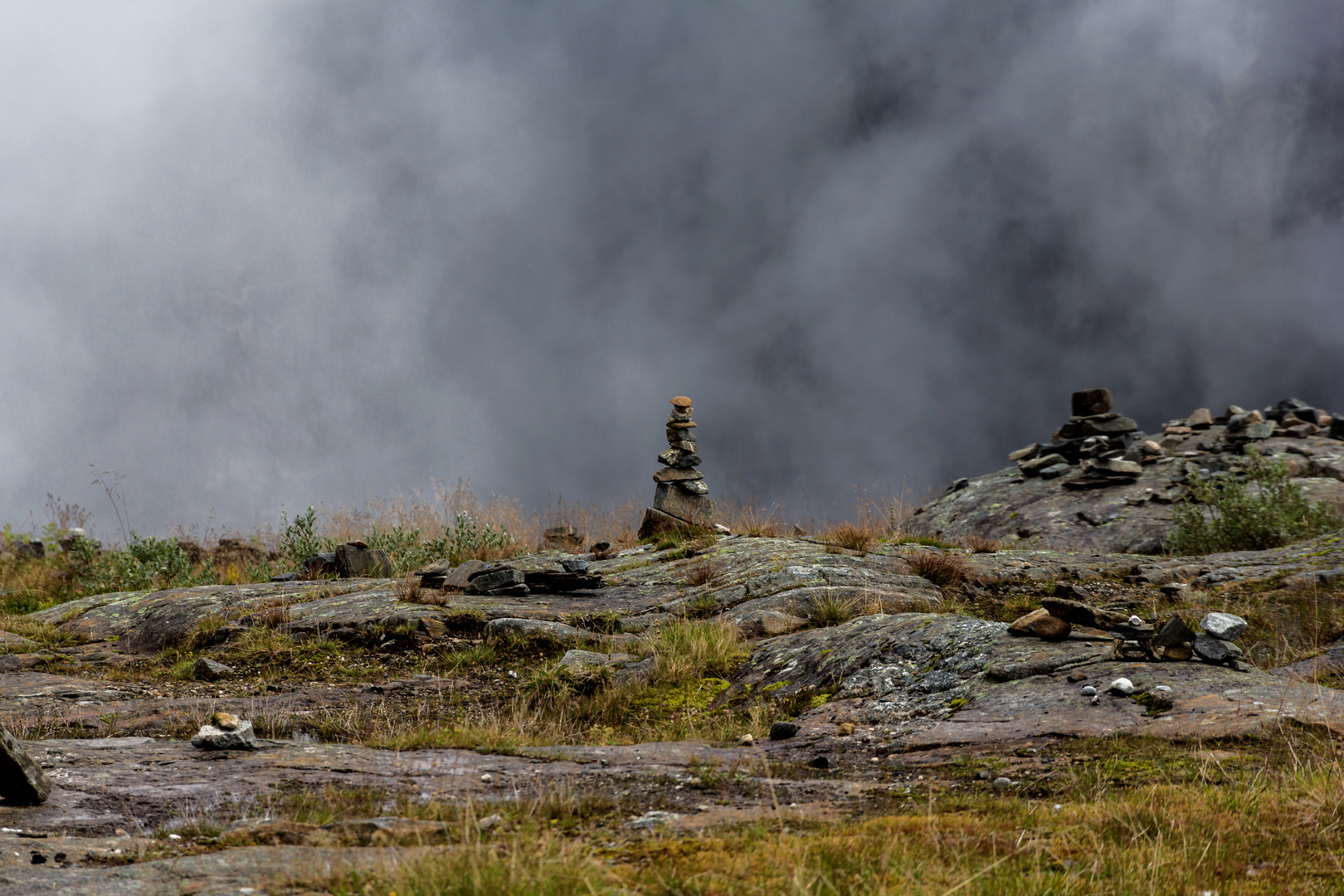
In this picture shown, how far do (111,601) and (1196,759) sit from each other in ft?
40.3

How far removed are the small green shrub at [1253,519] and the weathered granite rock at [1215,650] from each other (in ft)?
29.3

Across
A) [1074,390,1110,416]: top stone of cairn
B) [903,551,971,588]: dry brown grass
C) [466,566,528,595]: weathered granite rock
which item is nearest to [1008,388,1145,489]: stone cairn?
[1074,390,1110,416]: top stone of cairn

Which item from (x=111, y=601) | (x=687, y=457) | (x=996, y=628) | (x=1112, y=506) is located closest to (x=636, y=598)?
(x=996, y=628)

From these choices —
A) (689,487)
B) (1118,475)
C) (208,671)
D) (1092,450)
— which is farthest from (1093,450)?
(208,671)

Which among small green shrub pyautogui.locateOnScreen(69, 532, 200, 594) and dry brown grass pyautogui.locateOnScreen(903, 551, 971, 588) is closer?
dry brown grass pyautogui.locateOnScreen(903, 551, 971, 588)

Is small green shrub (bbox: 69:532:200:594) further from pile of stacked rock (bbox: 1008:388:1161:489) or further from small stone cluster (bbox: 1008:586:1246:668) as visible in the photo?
pile of stacked rock (bbox: 1008:388:1161:489)

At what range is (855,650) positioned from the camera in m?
6.33

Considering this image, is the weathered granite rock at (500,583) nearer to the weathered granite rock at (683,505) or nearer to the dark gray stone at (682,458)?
the weathered granite rock at (683,505)

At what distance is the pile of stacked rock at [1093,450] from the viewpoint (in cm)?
1755

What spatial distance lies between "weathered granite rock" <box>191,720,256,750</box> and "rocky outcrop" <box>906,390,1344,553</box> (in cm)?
1379

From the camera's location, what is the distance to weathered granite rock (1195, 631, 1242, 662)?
4.94 meters

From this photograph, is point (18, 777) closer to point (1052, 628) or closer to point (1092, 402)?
point (1052, 628)

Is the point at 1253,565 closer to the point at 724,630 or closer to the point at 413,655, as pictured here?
the point at 724,630

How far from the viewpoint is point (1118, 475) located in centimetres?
1744
